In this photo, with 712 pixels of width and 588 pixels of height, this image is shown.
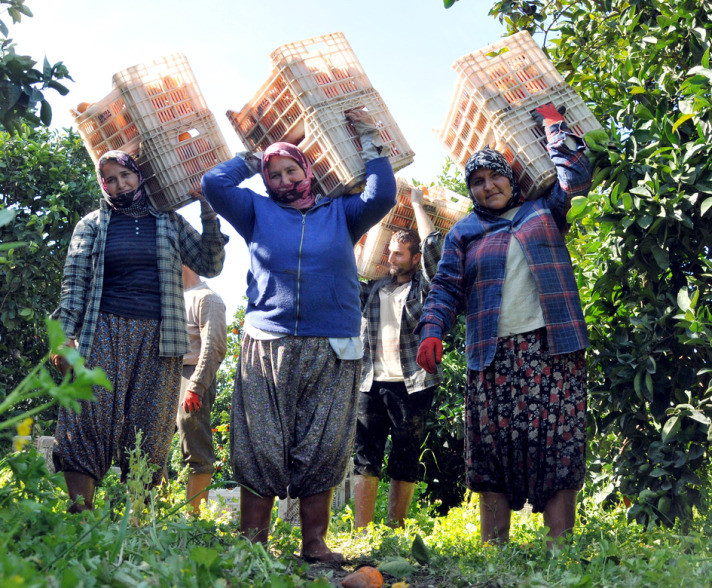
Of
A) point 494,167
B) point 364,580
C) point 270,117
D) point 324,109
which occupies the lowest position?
point 364,580

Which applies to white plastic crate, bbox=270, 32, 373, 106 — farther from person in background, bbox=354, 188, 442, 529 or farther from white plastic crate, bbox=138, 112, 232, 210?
person in background, bbox=354, 188, 442, 529

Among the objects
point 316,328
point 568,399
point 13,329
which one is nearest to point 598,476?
point 568,399

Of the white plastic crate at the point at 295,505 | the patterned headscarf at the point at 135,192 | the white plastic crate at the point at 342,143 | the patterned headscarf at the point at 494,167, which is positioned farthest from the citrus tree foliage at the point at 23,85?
the white plastic crate at the point at 295,505

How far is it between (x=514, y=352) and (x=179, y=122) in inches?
75.1

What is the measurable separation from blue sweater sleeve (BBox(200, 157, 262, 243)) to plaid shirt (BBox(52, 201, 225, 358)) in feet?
1.14

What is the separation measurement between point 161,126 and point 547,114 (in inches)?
70.4

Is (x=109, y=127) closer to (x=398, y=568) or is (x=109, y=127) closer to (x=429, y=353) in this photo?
(x=429, y=353)

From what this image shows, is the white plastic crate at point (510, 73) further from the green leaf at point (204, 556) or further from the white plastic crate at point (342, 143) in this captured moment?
the green leaf at point (204, 556)

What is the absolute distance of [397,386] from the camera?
4.10m

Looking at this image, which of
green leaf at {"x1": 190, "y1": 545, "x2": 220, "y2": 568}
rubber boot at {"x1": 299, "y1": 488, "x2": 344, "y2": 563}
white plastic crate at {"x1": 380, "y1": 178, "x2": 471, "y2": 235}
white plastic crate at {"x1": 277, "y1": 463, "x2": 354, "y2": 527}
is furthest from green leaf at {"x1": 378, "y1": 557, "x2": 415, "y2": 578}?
white plastic crate at {"x1": 277, "y1": 463, "x2": 354, "y2": 527}

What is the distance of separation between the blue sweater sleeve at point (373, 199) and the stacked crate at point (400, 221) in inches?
35.9

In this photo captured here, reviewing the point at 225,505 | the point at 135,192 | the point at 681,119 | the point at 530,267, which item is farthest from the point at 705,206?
the point at 225,505

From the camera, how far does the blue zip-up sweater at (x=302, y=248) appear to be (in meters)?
3.02

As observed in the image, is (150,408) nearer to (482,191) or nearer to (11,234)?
(482,191)
